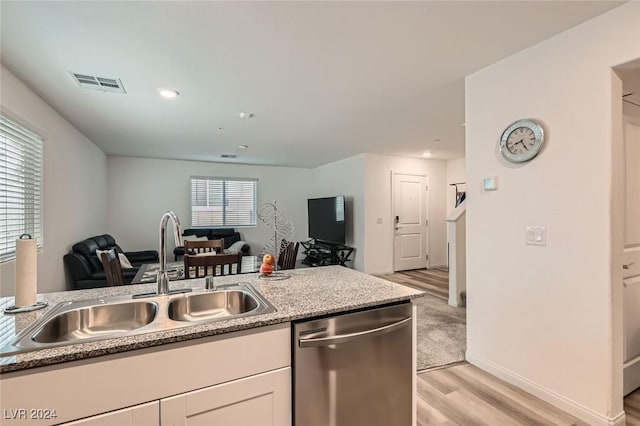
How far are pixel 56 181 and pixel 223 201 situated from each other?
3.64 metres

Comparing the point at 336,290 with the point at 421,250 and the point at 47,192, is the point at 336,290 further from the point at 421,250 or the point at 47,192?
the point at 421,250

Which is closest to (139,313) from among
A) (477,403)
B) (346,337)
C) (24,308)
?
(24,308)

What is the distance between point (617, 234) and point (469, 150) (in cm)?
108

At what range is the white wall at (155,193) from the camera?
19.3 ft

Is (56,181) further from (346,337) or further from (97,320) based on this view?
(346,337)

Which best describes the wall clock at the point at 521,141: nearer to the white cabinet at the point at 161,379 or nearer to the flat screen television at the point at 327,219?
the white cabinet at the point at 161,379

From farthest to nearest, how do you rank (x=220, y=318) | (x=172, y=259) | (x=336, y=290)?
(x=172, y=259), (x=336, y=290), (x=220, y=318)

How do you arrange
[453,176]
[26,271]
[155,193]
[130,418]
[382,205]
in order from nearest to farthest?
[130,418] → [26,271] → [382,205] → [155,193] → [453,176]

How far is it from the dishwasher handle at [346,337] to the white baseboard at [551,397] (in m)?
1.35

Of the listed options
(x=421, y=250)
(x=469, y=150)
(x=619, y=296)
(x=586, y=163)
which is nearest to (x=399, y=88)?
(x=469, y=150)

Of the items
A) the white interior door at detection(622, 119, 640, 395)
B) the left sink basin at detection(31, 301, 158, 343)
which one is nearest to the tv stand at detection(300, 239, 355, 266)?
the white interior door at detection(622, 119, 640, 395)

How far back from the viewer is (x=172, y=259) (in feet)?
20.0

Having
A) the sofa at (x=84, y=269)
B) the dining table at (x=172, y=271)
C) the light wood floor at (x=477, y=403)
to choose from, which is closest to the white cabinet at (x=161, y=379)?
the light wood floor at (x=477, y=403)

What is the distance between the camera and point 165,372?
0.99 metres
